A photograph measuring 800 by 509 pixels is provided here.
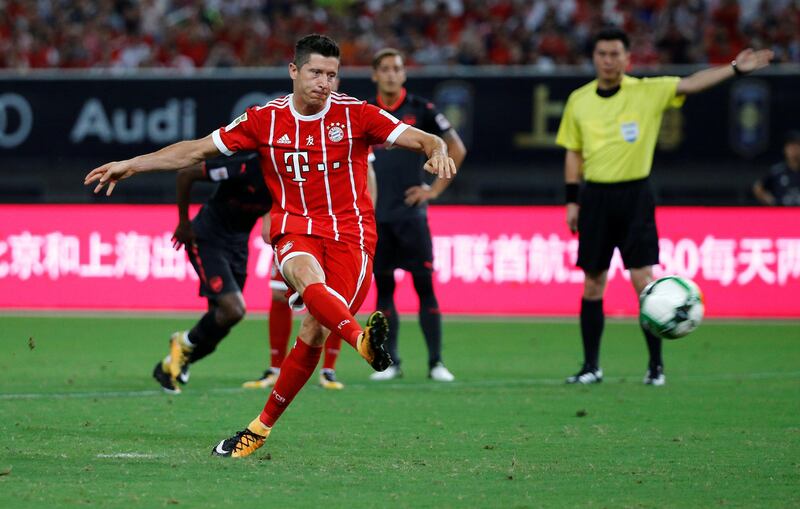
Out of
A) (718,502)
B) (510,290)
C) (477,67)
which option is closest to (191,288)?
(510,290)

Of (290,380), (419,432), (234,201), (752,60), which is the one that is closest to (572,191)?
(752,60)

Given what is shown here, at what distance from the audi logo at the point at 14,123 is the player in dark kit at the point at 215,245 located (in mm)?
→ 10994

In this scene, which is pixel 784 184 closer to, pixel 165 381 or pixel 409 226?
pixel 409 226

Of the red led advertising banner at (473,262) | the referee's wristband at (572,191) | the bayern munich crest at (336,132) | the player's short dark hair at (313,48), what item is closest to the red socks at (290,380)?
the bayern munich crest at (336,132)

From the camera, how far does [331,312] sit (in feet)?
21.8

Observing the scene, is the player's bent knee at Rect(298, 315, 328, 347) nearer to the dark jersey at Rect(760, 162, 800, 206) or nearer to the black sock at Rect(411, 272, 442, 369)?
the black sock at Rect(411, 272, 442, 369)

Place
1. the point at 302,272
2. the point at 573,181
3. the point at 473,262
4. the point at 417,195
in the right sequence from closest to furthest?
the point at 302,272, the point at 573,181, the point at 417,195, the point at 473,262

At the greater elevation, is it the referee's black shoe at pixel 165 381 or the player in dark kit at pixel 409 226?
the player in dark kit at pixel 409 226

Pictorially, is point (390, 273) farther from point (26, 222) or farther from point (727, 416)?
A: point (26, 222)

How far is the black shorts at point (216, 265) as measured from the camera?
991cm

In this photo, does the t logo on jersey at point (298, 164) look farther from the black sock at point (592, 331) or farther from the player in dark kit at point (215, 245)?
the black sock at point (592, 331)

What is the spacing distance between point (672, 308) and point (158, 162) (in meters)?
3.51

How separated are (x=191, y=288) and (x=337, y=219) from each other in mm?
9473

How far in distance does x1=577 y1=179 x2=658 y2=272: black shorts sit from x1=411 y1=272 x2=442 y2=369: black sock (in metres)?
1.21
